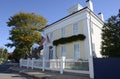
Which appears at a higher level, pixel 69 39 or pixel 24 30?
pixel 24 30

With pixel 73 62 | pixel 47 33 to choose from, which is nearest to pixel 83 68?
pixel 73 62

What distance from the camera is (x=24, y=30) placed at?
3347cm

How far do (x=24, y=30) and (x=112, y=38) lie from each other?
21319 millimetres

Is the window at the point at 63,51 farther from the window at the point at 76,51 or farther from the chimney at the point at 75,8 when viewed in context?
the chimney at the point at 75,8

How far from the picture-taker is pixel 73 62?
46.0 ft

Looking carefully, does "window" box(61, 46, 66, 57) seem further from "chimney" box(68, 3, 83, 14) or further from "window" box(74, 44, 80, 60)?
"chimney" box(68, 3, 83, 14)

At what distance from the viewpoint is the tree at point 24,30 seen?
32.9m

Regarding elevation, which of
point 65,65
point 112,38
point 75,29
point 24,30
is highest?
point 24,30

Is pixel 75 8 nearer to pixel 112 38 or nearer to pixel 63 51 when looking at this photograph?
pixel 63 51

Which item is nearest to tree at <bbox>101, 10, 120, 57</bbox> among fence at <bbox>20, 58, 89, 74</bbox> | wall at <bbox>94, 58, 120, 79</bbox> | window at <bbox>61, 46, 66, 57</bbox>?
fence at <bbox>20, 58, 89, 74</bbox>

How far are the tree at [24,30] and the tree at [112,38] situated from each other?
19336 millimetres

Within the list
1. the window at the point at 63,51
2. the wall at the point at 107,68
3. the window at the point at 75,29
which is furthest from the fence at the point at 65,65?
the window at the point at 75,29

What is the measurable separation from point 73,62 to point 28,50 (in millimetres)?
21973

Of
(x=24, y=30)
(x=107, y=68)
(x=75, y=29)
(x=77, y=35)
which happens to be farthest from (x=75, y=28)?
(x=24, y=30)
